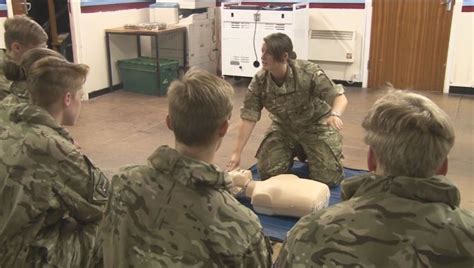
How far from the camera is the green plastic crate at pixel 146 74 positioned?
20.5 feet

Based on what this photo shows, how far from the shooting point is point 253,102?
11.1ft

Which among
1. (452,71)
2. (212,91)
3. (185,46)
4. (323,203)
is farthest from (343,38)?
(212,91)

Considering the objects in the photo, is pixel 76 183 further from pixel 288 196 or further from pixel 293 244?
pixel 288 196

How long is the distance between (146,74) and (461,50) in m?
3.76

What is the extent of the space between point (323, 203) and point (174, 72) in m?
3.93

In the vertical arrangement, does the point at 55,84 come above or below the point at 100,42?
above

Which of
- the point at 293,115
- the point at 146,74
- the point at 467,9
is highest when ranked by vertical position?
the point at 467,9

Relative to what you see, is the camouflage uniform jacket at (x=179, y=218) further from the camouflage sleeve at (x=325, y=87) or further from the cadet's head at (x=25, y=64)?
the camouflage sleeve at (x=325, y=87)

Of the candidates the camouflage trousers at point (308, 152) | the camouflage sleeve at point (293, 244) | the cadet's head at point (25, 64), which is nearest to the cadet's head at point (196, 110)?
the camouflage sleeve at point (293, 244)

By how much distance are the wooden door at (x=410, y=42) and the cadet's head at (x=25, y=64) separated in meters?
4.98

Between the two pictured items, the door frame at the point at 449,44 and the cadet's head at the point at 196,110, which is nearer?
the cadet's head at the point at 196,110

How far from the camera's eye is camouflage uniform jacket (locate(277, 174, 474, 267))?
106cm

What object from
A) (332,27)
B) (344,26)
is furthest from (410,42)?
(332,27)

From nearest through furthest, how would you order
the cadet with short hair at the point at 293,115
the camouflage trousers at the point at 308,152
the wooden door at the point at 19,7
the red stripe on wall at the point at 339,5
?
1. the cadet with short hair at the point at 293,115
2. the camouflage trousers at the point at 308,152
3. the wooden door at the point at 19,7
4. the red stripe on wall at the point at 339,5
